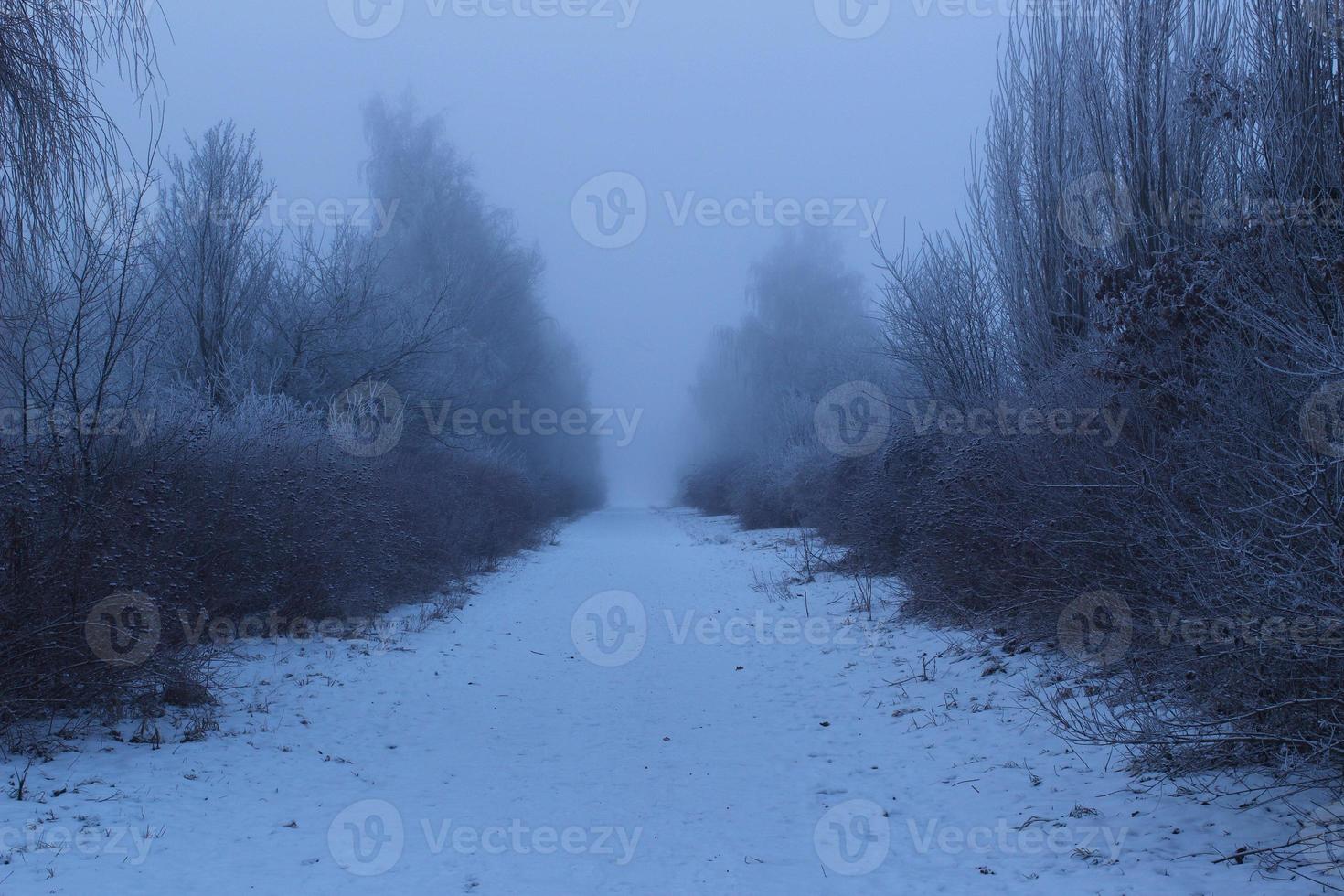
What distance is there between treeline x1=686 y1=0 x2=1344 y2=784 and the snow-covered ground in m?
0.62

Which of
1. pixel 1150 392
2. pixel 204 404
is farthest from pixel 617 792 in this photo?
pixel 204 404

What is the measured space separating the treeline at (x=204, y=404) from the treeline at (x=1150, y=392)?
265 inches

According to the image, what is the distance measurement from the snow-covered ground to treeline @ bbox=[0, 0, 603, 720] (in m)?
0.94

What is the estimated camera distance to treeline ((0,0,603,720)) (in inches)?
218

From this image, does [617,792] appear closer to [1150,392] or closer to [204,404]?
[1150,392]

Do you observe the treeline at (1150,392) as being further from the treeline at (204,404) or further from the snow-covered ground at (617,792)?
the treeline at (204,404)

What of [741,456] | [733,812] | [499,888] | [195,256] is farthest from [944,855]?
[741,456]

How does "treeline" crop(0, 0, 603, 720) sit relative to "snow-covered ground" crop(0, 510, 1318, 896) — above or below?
above

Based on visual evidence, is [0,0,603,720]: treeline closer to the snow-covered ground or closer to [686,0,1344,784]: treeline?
the snow-covered ground

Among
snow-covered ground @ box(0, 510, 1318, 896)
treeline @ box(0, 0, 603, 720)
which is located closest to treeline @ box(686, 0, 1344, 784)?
snow-covered ground @ box(0, 510, 1318, 896)

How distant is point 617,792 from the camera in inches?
221

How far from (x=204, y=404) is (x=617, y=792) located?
9.11 meters

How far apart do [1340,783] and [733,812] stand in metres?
3.11

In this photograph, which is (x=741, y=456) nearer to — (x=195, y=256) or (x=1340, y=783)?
(x=195, y=256)
